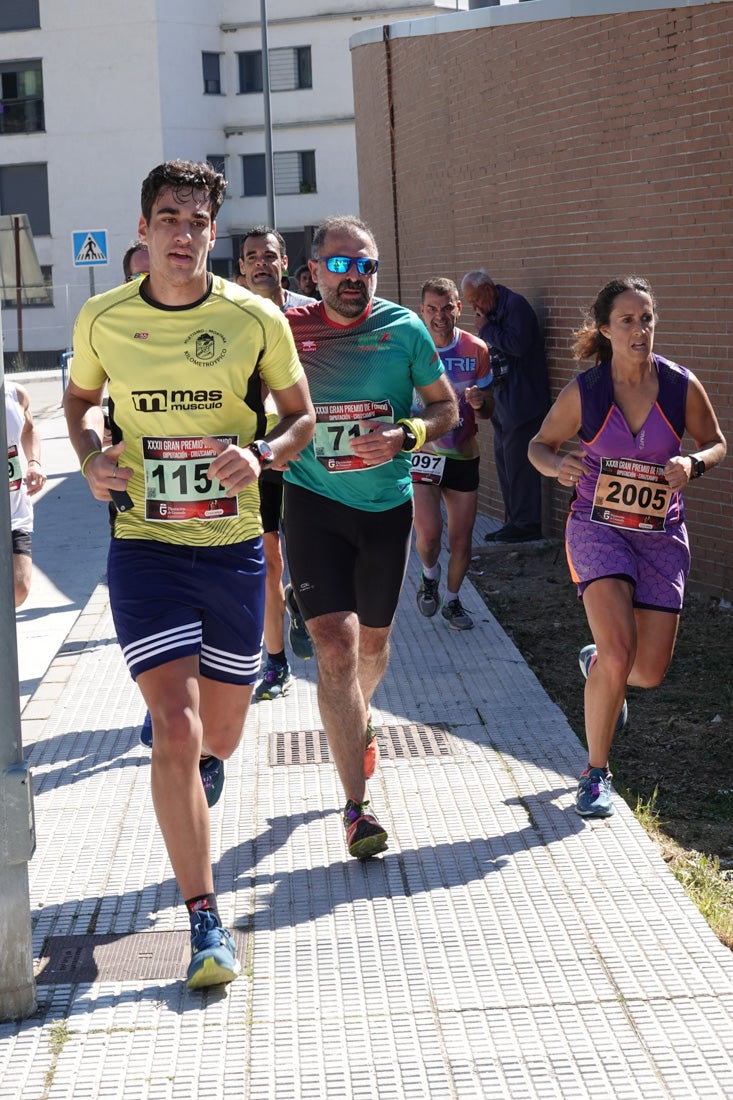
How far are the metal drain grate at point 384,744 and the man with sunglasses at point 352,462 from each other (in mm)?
771

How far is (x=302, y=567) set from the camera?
18.2ft

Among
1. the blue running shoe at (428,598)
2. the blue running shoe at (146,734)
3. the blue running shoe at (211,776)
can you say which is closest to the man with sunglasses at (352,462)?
the blue running shoe at (211,776)

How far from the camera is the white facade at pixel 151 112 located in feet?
162

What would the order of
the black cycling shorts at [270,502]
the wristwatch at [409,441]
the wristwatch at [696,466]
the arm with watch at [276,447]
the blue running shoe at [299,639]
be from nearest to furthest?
the arm with watch at [276,447] < the wristwatch at [409,441] < the wristwatch at [696,466] < the black cycling shorts at [270,502] < the blue running shoe at [299,639]

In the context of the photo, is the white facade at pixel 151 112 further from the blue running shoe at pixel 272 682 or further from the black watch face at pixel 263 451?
the black watch face at pixel 263 451

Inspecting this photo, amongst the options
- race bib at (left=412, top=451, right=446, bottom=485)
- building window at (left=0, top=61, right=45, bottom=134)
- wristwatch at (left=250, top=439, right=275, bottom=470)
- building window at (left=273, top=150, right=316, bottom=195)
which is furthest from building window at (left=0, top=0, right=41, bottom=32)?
wristwatch at (left=250, top=439, right=275, bottom=470)

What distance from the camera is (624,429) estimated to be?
582 cm

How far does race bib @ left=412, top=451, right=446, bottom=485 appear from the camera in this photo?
9.05 metres

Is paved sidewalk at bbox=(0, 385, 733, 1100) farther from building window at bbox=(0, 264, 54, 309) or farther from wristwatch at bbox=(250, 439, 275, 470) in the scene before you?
building window at bbox=(0, 264, 54, 309)

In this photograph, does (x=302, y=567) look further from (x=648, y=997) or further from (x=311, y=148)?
(x=311, y=148)

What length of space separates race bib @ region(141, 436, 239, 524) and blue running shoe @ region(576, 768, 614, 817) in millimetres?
1950

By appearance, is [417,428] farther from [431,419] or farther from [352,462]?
[352,462]

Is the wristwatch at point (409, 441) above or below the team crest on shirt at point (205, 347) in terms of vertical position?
below

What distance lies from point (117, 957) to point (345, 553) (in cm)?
175
